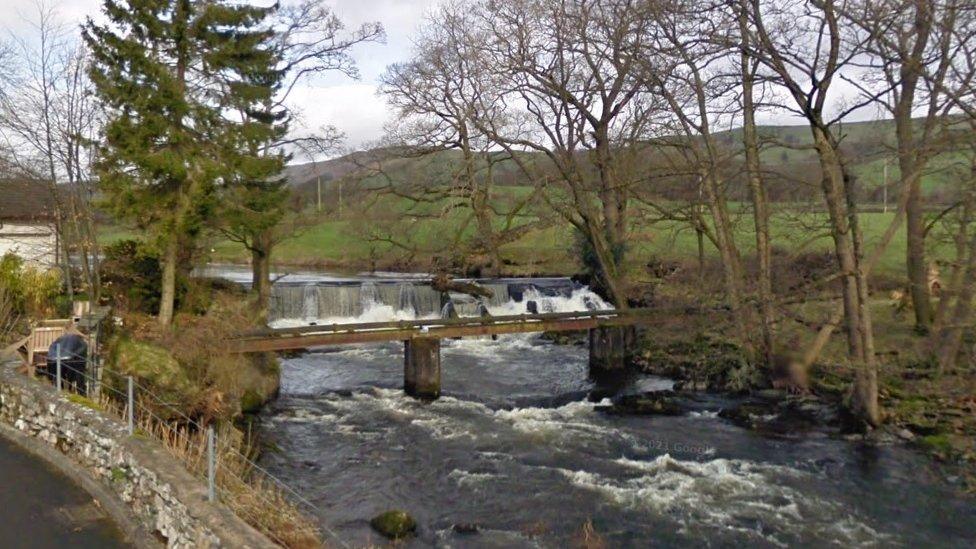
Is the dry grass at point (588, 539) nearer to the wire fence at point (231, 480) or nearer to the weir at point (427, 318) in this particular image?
the wire fence at point (231, 480)

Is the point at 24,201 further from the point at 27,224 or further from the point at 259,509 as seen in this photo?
the point at 259,509

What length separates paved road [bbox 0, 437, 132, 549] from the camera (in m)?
7.80

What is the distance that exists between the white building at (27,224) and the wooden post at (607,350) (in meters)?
15.4

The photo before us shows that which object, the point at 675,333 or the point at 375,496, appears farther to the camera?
the point at 675,333

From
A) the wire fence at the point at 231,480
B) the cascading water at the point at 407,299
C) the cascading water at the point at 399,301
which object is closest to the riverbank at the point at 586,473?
the wire fence at the point at 231,480

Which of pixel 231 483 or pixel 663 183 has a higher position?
pixel 663 183

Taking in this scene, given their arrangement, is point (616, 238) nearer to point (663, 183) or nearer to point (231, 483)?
point (663, 183)

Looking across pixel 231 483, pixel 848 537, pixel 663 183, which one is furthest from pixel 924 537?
pixel 663 183

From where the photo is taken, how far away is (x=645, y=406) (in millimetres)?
17484

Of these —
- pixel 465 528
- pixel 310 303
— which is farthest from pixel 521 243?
pixel 465 528

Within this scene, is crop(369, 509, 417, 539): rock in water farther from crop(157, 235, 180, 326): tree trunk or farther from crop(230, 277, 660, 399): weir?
crop(157, 235, 180, 326): tree trunk

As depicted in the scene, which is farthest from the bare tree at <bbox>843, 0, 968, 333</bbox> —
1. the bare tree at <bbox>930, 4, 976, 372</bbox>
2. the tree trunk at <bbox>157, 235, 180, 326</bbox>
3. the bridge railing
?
the tree trunk at <bbox>157, 235, 180, 326</bbox>

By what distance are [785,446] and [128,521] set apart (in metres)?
11.5

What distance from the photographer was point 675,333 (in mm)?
22938
